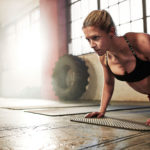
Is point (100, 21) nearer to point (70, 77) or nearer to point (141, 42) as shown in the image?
point (141, 42)

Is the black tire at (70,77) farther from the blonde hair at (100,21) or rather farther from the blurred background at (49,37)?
the blonde hair at (100,21)

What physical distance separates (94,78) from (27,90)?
10.7 ft

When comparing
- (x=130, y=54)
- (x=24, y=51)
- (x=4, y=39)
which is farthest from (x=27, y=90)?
(x=130, y=54)

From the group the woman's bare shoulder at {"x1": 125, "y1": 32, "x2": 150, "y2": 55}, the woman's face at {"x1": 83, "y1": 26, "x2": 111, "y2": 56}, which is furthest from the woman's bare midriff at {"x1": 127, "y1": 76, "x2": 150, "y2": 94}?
the woman's face at {"x1": 83, "y1": 26, "x2": 111, "y2": 56}

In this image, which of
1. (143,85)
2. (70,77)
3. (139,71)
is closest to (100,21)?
(139,71)

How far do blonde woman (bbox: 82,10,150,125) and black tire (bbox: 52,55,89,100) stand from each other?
3236 mm

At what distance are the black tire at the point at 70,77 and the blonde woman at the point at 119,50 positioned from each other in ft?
10.6

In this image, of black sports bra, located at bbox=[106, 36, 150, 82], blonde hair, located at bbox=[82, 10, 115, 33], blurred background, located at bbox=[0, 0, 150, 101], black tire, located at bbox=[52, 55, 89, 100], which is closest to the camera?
blonde hair, located at bbox=[82, 10, 115, 33]

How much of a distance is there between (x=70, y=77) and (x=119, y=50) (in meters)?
3.96

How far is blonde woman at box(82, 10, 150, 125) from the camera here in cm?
144

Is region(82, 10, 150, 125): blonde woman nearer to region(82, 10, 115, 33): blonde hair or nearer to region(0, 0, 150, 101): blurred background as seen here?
region(82, 10, 115, 33): blonde hair

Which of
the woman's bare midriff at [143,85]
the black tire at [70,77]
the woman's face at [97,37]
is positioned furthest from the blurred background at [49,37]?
the woman's face at [97,37]

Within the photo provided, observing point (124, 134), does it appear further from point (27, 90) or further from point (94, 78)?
point (27, 90)

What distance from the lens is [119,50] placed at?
1.60m
